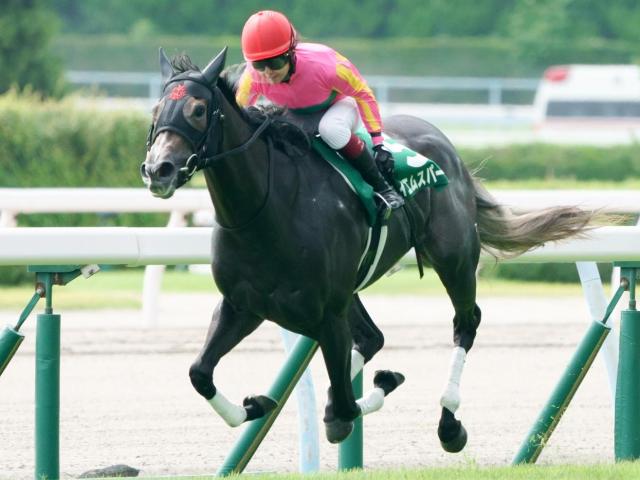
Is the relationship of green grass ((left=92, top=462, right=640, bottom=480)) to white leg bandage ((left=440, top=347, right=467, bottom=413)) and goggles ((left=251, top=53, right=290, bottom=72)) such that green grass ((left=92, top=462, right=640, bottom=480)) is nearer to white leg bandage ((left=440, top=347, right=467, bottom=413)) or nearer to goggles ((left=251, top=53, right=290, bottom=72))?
white leg bandage ((left=440, top=347, right=467, bottom=413))

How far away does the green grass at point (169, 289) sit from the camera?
36.6ft

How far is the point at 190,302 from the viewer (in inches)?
443

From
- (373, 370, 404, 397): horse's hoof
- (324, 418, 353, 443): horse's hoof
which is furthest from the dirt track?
(324, 418, 353, 443): horse's hoof

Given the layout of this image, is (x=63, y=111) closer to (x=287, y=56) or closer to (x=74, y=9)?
(x=287, y=56)

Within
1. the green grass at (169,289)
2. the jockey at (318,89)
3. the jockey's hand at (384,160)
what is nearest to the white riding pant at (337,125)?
the jockey at (318,89)

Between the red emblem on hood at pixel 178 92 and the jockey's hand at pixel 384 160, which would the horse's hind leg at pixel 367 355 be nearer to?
the jockey's hand at pixel 384 160

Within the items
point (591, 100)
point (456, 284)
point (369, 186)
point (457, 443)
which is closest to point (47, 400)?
point (369, 186)

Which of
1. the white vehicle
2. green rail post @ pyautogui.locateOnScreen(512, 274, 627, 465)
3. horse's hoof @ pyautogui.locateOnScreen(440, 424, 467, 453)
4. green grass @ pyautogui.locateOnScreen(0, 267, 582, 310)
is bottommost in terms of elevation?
the white vehicle

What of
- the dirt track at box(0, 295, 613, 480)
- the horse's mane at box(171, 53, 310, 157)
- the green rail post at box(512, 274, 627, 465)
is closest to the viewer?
the horse's mane at box(171, 53, 310, 157)

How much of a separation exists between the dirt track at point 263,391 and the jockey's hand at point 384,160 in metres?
1.22

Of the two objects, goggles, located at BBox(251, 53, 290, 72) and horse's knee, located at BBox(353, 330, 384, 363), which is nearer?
goggles, located at BBox(251, 53, 290, 72)

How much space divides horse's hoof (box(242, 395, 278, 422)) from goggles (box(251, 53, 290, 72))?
106cm

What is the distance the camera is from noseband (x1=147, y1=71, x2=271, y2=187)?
4.15 m

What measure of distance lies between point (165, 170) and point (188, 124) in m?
0.21
